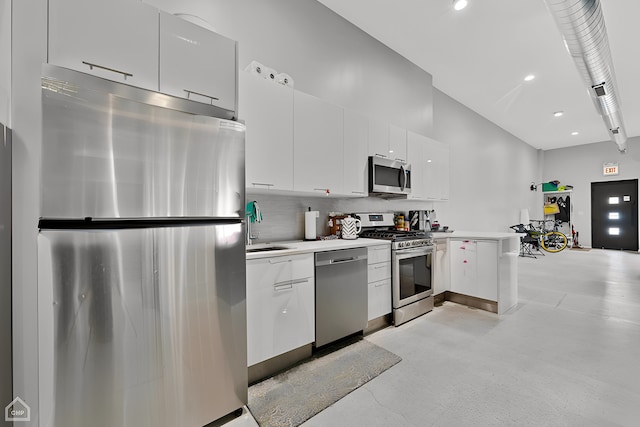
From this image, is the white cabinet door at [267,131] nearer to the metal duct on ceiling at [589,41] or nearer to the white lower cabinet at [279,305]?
the white lower cabinet at [279,305]

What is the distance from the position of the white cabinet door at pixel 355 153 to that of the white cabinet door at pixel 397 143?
0.44 metres

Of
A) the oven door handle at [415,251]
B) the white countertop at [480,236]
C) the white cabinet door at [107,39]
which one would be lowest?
the oven door handle at [415,251]

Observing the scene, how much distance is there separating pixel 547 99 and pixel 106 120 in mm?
7200

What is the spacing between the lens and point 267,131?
226cm

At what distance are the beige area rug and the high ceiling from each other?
365 cm

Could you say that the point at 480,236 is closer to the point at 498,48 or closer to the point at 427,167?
the point at 427,167

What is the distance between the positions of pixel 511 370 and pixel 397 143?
2.56 metres

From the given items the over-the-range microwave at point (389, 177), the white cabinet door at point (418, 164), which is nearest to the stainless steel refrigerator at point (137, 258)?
the over-the-range microwave at point (389, 177)

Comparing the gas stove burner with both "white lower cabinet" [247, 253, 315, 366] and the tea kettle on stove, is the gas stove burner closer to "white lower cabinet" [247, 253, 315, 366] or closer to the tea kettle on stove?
the tea kettle on stove

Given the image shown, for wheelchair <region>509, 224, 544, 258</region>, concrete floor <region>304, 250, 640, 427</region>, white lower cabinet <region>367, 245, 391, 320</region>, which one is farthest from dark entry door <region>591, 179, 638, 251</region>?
white lower cabinet <region>367, 245, 391, 320</region>

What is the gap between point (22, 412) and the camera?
3.77 ft

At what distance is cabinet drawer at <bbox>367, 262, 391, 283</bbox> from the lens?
271cm

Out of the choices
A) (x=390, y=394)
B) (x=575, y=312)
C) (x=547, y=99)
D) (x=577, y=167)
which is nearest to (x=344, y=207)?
(x=390, y=394)

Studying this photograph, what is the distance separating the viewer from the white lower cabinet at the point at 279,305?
1889 mm
